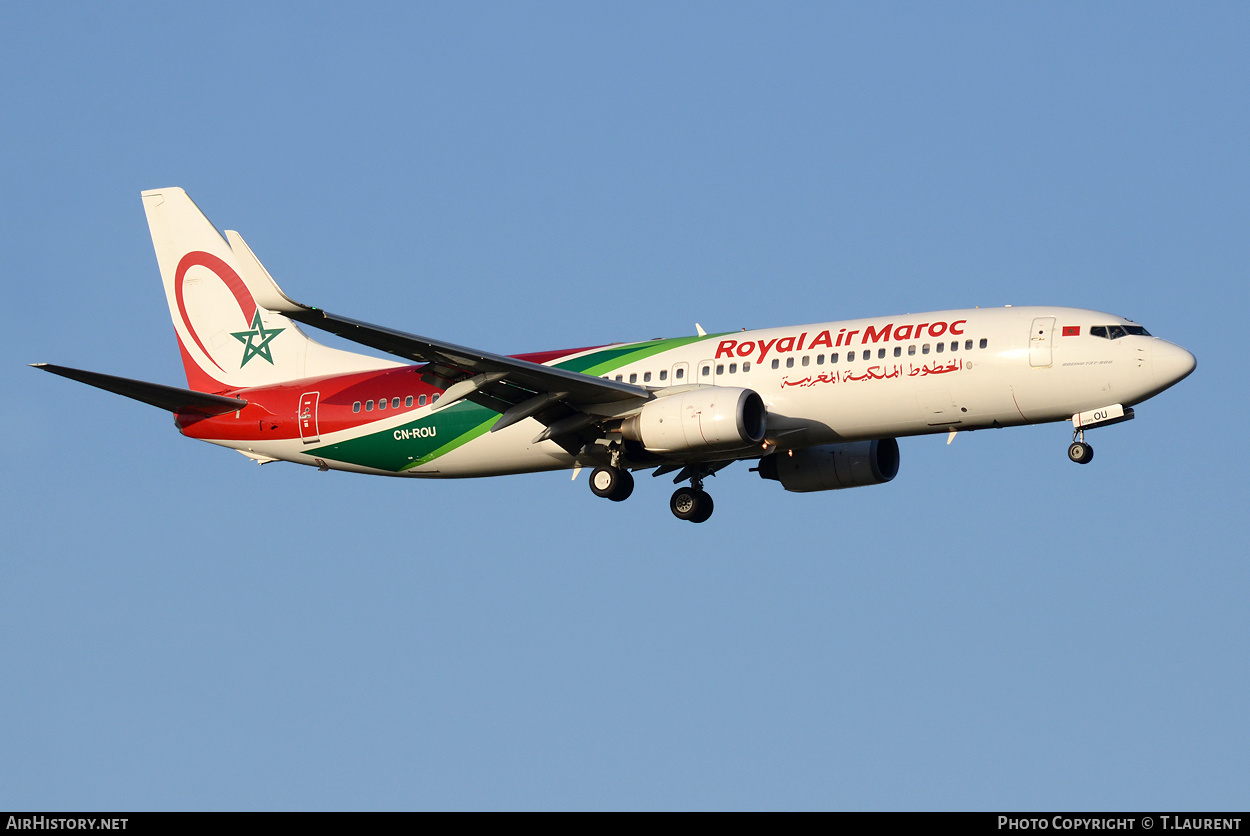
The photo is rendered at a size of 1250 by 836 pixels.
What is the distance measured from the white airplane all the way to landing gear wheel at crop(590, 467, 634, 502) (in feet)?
0.20

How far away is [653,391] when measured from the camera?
44.0 m

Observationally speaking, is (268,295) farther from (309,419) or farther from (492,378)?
(309,419)

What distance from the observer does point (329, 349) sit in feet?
168

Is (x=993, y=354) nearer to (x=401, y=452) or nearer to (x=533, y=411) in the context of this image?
(x=533, y=411)

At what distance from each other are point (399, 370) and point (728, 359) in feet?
34.7

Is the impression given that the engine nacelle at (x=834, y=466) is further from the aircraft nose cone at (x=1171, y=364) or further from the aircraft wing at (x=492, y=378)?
the aircraft nose cone at (x=1171, y=364)

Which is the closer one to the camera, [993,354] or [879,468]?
[993,354]

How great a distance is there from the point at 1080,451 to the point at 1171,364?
308 cm

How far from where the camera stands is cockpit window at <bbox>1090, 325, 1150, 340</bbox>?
4097cm

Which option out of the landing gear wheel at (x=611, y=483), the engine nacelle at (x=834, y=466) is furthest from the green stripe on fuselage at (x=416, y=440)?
the engine nacelle at (x=834, y=466)

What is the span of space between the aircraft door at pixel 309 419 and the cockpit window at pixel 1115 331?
2259 cm

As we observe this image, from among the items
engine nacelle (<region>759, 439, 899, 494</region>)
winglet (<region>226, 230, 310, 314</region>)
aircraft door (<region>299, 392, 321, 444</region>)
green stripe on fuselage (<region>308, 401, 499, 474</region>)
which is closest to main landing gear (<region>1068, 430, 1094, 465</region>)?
engine nacelle (<region>759, 439, 899, 494</region>)

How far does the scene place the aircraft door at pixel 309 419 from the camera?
4881 cm
